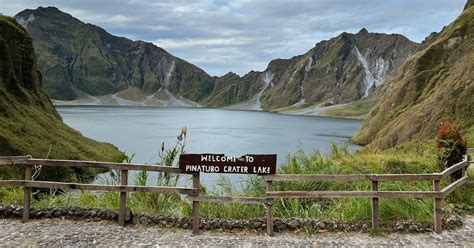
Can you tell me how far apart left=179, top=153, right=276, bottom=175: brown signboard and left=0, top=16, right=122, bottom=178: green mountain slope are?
36033 mm

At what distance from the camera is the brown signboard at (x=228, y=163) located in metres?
11.6

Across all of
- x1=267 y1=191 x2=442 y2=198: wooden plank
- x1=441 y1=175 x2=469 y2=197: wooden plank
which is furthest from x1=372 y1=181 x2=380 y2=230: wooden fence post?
x1=441 y1=175 x2=469 y2=197: wooden plank

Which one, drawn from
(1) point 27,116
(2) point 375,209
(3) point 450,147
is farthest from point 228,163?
(1) point 27,116

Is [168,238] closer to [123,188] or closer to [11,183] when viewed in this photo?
[123,188]

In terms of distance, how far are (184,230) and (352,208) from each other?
4.74 metres

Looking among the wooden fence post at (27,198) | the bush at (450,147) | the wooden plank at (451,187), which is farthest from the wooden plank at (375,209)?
the wooden fence post at (27,198)

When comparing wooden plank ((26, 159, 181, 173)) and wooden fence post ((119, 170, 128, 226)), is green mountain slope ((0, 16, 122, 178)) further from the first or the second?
wooden fence post ((119, 170, 128, 226))

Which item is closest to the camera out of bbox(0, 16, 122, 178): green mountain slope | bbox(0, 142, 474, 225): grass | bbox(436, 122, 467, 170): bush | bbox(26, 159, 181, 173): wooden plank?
bbox(26, 159, 181, 173): wooden plank

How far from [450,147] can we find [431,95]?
78.1 metres

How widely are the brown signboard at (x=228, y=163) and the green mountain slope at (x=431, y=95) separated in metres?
61.6

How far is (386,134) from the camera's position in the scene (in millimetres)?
81625

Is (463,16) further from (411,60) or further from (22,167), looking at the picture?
(22,167)

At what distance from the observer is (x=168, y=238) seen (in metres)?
11.2

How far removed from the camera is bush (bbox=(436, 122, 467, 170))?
610 inches
